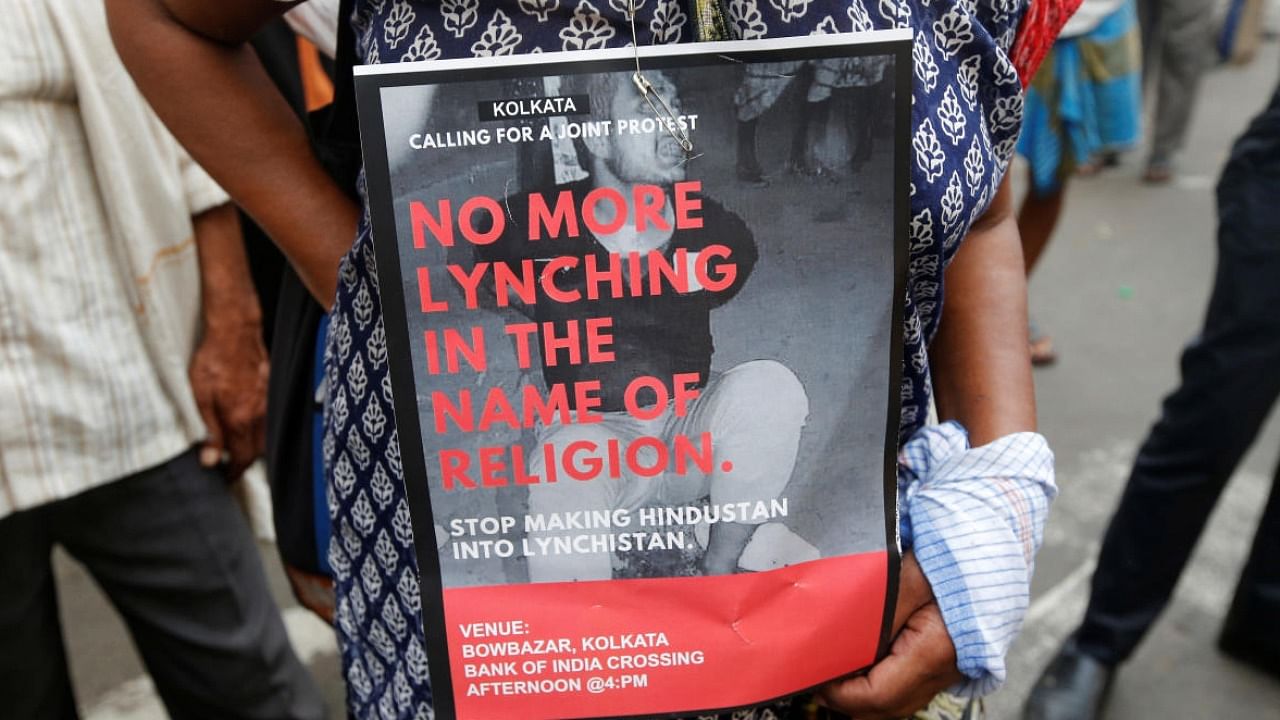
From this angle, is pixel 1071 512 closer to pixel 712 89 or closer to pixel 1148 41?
pixel 712 89

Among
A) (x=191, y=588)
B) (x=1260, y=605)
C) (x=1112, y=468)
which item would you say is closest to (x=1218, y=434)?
(x=1260, y=605)

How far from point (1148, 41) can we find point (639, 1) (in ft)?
19.9

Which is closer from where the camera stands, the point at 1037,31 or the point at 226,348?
the point at 1037,31

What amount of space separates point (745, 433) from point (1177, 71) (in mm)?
5319

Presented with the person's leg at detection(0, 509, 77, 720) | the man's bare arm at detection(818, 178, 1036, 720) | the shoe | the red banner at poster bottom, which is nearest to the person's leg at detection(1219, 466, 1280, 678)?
the shoe

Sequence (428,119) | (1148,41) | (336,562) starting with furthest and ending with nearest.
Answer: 1. (1148,41)
2. (336,562)
3. (428,119)

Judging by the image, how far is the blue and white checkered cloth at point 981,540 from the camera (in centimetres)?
89

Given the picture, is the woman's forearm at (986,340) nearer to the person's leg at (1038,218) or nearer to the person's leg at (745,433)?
the person's leg at (745,433)

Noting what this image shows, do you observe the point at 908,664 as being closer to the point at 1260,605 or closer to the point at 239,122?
the point at 239,122

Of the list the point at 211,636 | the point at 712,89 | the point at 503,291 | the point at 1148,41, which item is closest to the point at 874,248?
the point at 712,89

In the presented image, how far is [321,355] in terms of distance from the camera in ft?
4.13

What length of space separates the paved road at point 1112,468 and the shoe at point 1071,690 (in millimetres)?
87

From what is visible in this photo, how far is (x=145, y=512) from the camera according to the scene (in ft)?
5.36

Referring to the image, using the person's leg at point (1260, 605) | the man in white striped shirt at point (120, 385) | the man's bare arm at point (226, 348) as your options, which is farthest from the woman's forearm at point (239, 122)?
the person's leg at point (1260, 605)
